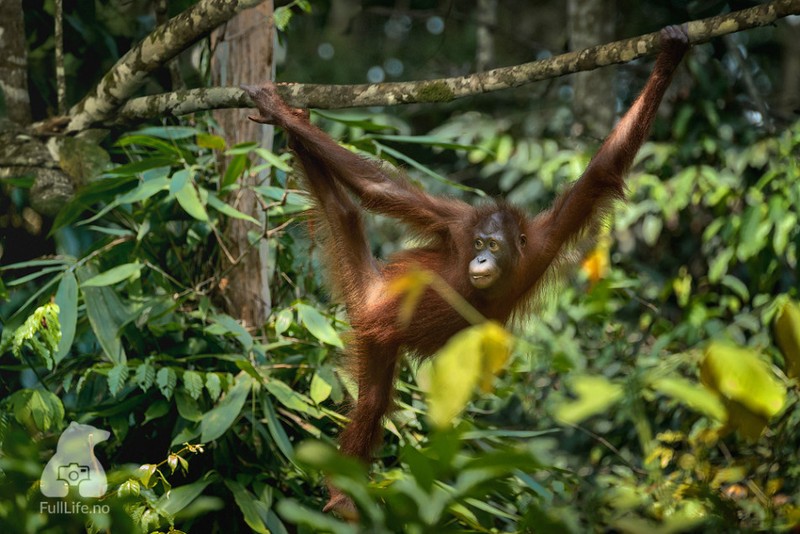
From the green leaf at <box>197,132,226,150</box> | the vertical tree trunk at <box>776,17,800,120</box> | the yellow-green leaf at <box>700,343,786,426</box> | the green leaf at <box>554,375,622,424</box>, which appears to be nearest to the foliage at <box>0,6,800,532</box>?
the green leaf at <box>197,132,226,150</box>

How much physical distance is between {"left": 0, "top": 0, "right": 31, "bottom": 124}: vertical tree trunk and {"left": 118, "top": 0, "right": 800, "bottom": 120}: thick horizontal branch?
0.84 metres

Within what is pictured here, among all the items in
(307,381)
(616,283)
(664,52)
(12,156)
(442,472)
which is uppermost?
(664,52)

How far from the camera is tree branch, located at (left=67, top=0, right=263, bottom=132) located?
371 centimetres

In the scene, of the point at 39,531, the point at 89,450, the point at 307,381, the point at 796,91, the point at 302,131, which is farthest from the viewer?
the point at 796,91

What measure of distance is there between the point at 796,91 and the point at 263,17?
5.65 m

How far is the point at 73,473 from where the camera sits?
2990 millimetres

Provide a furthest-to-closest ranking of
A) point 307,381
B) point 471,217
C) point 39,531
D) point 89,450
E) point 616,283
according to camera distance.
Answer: point 616,283
point 307,381
point 471,217
point 89,450
point 39,531

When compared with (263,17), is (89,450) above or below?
below

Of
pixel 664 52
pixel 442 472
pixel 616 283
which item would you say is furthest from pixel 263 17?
pixel 442 472

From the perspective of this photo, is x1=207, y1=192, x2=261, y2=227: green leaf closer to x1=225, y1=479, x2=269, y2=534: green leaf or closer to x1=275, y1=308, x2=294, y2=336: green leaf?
x1=275, y1=308, x2=294, y2=336: green leaf

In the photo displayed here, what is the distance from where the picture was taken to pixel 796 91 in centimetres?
819

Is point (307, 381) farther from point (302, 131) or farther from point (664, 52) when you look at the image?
point (664, 52)

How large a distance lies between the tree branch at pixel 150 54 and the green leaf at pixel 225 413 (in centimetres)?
145

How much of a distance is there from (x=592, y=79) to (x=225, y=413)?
14.5 ft
